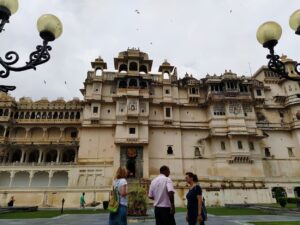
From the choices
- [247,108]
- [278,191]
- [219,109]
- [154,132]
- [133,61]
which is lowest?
[278,191]

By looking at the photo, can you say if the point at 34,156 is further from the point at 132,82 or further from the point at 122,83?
the point at 132,82

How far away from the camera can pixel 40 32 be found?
767 centimetres

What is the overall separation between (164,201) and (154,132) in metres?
37.3

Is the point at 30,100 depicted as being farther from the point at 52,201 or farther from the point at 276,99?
the point at 276,99

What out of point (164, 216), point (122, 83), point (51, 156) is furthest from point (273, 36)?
point (51, 156)

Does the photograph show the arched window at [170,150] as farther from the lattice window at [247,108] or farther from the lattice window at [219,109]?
the lattice window at [247,108]

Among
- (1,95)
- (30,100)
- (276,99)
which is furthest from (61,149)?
(276,99)

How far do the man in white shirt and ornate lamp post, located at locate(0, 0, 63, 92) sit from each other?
196 inches

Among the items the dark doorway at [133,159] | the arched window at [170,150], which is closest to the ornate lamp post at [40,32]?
the dark doorway at [133,159]

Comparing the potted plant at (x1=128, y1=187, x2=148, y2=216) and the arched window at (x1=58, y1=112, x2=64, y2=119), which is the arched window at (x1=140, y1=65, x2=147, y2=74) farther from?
the potted plant at (x1=128, y1=187, x2=148, y2=216)

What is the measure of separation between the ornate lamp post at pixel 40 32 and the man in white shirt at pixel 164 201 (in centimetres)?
498

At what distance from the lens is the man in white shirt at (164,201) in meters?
5.92

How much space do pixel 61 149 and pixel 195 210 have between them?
132ft

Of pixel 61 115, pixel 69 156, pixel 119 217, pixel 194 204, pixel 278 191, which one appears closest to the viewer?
pixel 119 217
